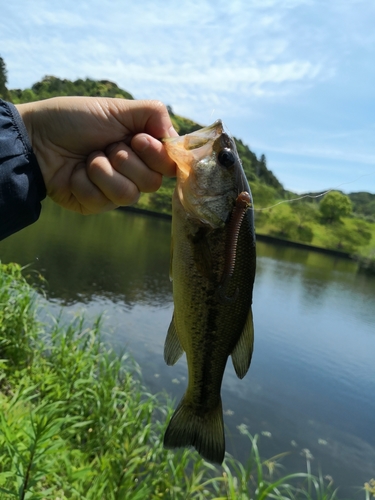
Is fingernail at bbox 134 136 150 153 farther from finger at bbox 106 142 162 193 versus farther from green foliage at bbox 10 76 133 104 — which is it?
green foliage at bbox 10 76 133 104

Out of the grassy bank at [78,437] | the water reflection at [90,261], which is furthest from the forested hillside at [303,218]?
the grassy bank at [78,437]

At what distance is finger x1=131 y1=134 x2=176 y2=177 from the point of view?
225 cm

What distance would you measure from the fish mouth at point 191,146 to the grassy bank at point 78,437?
2.07 metres

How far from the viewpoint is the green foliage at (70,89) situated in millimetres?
91500

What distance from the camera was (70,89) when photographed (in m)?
102

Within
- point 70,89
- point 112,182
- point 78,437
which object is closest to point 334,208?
point 70,89

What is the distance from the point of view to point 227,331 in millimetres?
2150

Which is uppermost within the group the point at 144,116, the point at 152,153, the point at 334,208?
the point at 334,208

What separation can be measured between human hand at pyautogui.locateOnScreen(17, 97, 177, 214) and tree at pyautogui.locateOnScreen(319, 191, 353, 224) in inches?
3221

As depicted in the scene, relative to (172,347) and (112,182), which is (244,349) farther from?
(112,182)

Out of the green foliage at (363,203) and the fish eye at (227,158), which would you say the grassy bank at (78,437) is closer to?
the fish eye at (227,158)

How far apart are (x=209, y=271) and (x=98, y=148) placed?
44.5 inches

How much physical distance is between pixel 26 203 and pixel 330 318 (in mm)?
20825

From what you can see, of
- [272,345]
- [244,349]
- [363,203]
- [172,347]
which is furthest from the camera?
[363,203]
